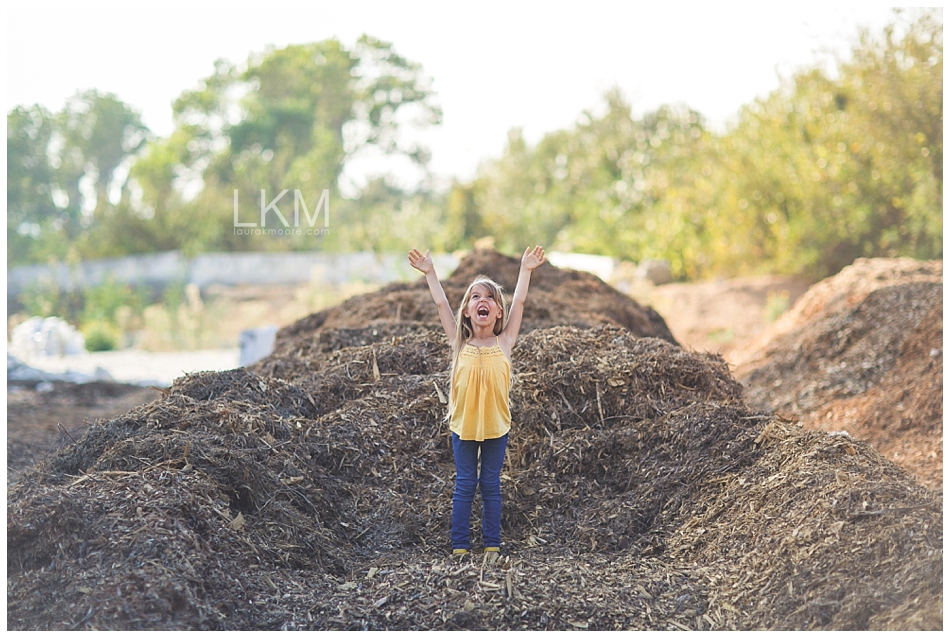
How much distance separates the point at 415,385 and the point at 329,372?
1.66 ft

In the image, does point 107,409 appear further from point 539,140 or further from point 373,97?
point 373,97

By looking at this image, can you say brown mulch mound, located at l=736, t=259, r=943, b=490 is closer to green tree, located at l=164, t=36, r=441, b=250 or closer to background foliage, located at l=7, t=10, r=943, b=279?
background foliage, located at l=7, t=10, r=943, b=279

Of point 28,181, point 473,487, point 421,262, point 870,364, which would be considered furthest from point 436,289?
point 28,181

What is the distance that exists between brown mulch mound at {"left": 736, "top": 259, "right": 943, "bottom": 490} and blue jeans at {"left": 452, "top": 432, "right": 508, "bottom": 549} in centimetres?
272

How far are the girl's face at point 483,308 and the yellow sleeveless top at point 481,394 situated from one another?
108 millimetres

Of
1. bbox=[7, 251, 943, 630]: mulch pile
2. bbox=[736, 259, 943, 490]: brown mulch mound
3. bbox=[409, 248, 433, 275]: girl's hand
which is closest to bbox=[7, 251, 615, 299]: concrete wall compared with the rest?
bbox=[736, 259, 943, 490]: brown mulch mound

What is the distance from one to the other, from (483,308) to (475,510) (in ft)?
3.00

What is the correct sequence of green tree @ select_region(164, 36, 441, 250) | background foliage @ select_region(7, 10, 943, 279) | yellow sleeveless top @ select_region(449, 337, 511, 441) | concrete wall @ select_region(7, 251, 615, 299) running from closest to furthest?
yellow sleeveless top @ select_region(449, 337, 511, 441), background foliage @ select_region(7, 10, 943, 279), concrete wall @ select_region(7, 251, 615, 299), green tree @ select_region(164, 36, 441, 250)

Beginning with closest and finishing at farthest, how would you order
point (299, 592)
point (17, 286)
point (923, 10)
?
1. point (299, 592)
2. point (923, 10)
3. point (17, 286)

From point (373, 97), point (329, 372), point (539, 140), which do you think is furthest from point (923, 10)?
point (373, 97)

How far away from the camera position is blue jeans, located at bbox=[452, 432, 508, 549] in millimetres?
3066

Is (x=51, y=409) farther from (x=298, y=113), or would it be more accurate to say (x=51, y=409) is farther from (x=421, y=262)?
(x=298, y=113)


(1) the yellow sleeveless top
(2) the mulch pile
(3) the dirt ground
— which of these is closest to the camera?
(2) the mulch pile

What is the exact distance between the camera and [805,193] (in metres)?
10.6
